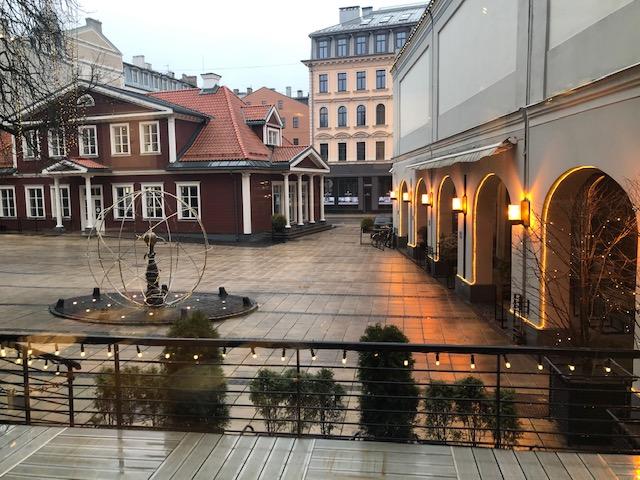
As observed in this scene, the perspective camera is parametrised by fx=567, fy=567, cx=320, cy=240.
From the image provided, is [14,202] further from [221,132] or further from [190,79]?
[190,79]

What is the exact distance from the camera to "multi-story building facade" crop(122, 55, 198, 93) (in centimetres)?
4931

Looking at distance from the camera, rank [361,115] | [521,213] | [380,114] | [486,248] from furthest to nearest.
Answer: [361,115], [380,114], [486,248], [521,213]

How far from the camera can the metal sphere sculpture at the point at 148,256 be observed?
502 inches

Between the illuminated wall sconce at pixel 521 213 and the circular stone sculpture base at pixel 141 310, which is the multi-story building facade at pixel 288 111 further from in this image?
the illuminated wall sconce at pixel 521 213

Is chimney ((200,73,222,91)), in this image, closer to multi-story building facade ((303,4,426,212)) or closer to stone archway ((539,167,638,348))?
multi-story building facade ((303,4,426,212))

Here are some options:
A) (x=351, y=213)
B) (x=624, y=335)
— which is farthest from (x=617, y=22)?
(x=351, y=213)

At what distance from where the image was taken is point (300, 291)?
15984mm

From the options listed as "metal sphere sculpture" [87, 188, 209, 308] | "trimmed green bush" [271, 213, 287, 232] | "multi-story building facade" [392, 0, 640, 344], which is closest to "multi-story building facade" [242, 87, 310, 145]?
"metal sphere sculpture" [87, 188, 209, 308]

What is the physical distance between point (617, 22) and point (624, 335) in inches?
214

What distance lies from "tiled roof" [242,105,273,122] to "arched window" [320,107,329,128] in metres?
18.4

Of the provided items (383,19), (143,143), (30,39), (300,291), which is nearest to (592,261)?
(300,291)

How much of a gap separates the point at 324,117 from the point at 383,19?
10.1 metres

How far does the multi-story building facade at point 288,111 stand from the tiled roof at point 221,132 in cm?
2562

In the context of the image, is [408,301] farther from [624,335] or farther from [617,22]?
[617,22]
